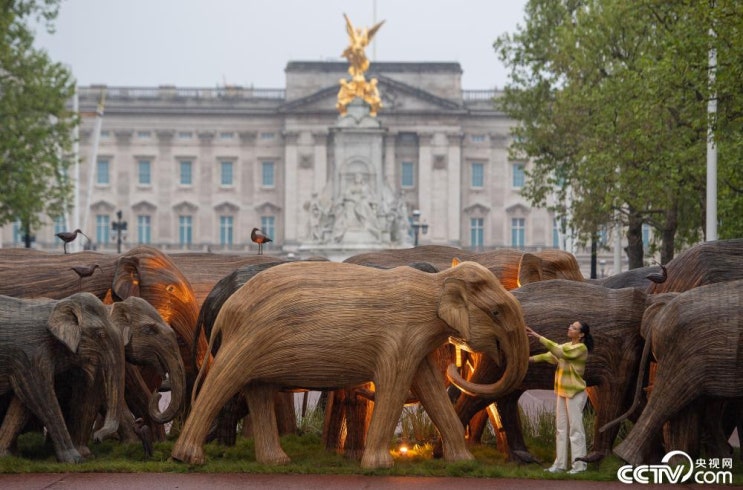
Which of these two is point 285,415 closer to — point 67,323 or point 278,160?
point 67,323

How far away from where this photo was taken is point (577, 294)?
12891 millimetres

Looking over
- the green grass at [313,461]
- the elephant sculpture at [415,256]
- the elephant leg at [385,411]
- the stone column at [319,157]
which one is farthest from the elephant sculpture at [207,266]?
the stone column at [319,157]

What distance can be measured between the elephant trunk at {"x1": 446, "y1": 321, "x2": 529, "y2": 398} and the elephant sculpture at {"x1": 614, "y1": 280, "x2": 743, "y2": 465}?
111cm

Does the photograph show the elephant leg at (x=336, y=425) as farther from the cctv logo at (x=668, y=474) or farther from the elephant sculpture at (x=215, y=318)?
the cctv logo at (x=668, y=474)

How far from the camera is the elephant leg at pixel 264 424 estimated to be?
480 inches

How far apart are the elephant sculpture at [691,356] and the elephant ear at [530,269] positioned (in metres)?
3.33

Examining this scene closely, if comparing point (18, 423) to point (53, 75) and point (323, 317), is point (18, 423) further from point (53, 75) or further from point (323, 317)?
point (53, 75)

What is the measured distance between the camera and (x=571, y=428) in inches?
478

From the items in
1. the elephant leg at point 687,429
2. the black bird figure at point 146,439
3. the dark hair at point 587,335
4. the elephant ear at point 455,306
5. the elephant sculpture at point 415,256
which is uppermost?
the elephant sculpture at point 415,256

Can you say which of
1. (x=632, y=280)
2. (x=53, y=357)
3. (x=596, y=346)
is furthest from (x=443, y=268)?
(x=53, y=357)

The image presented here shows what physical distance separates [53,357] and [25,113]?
32690 millimetres

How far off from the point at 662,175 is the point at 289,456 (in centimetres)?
2024

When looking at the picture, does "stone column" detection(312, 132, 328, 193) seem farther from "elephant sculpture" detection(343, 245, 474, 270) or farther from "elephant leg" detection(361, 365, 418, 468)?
"elephant leg" detection(361, 365, 418, 468)

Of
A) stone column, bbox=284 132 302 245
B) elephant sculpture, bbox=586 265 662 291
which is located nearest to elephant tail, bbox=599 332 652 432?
elephant sculpture, bbox=586 265 662 291
